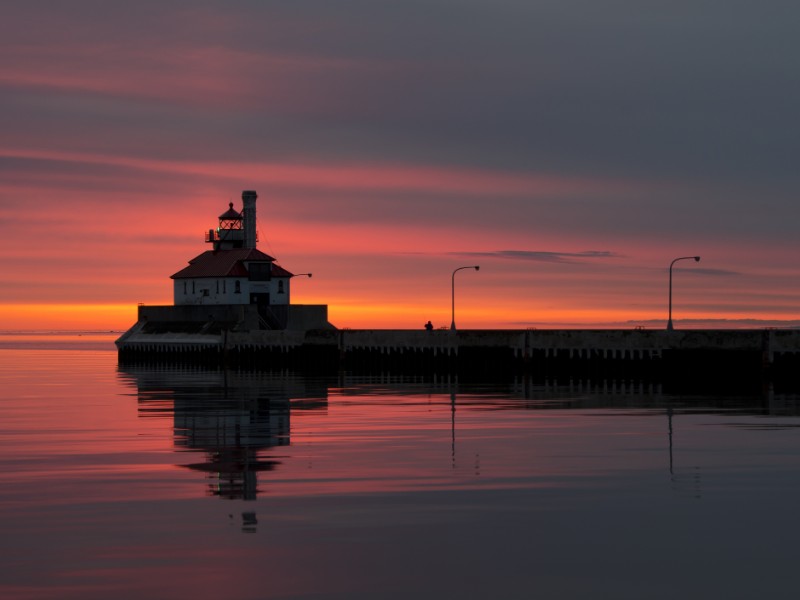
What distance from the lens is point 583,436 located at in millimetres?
34781

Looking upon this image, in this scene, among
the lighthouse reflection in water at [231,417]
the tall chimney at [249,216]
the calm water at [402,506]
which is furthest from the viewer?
the tall chimney at [249,216]

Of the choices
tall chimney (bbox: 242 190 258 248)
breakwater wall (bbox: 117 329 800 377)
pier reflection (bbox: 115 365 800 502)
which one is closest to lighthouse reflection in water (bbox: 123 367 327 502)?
pier reflection (bbox: 115 365 800 502)

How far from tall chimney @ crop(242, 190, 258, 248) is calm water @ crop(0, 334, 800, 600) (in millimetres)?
88622

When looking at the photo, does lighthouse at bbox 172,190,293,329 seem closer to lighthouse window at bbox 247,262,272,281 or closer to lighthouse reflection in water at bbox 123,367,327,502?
lighthouse window at bbox 247,262,272,281

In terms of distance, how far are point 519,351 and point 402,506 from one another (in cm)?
6287

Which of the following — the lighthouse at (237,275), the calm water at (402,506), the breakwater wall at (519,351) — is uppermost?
the lighthouse at (237,275)

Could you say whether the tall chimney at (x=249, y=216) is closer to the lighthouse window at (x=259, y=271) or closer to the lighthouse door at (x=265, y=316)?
the lighthouse window at (x=259, y=271)

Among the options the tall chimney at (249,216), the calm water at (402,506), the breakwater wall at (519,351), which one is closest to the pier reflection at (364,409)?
the calm water at (402,506)

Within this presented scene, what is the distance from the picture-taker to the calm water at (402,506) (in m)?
15.8

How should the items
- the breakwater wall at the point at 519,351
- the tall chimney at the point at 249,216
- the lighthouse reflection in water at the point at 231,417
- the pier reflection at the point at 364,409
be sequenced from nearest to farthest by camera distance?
the lighthouse reflection in water at the point at 231,417
the pier reflection at the point at 364,409
the breakwater wall at the point at 519,351
the tall chimney at the point at 249,216

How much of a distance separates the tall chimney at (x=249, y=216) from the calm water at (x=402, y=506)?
88622 millimetres

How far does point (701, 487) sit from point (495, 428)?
14404mm

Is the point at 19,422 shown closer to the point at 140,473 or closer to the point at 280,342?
the point at 140,473

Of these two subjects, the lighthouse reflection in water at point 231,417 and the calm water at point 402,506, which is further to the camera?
the lighthouse reflection in water at point 231,417
